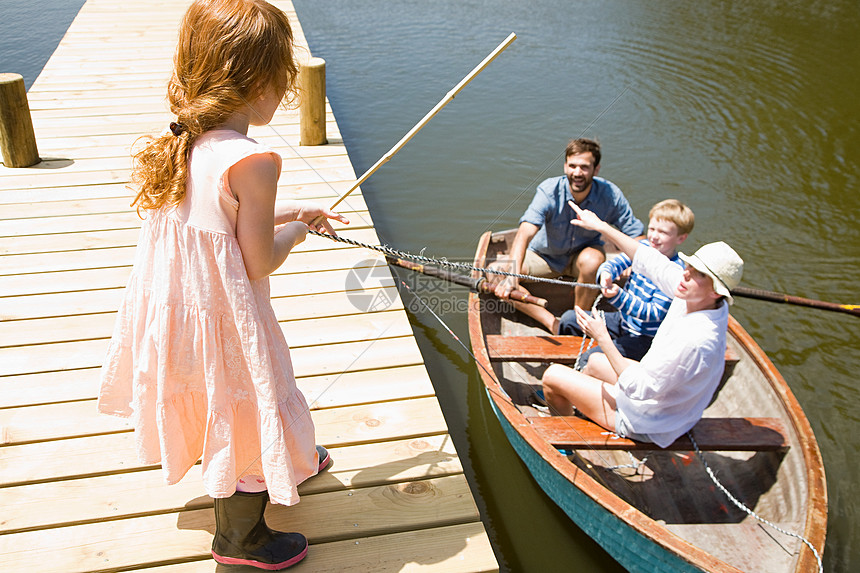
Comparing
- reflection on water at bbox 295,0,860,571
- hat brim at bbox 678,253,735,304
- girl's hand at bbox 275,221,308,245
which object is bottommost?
reflection on water at bbox 295,0,860,571

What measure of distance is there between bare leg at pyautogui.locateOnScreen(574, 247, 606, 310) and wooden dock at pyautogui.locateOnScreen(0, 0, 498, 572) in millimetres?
1367

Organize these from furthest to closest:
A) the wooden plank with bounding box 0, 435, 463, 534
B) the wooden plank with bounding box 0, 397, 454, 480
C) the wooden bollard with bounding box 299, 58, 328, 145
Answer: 1. the wooden bollard with bounding box 299, 58, 328, 145
2. the wooden plank with bounding box 0, 397, 454, 480
3. the wooden plank with bounding box 0, 435, 463, 534

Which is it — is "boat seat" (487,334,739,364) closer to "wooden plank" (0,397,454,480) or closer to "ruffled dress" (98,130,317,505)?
"wooden plank" (0,397,454,480)

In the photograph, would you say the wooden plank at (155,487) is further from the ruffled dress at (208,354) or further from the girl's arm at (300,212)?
the girl's arm at (300,212)

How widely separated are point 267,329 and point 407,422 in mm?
1124

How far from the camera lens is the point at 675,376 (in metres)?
2.88

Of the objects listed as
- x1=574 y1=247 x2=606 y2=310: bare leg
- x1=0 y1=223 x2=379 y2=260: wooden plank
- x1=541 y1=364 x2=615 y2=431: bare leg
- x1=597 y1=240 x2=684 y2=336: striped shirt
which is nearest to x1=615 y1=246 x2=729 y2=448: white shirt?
x1=541 y1=364 x2=615 y2=431: bare leg

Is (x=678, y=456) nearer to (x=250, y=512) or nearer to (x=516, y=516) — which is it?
(x=516, y=516)

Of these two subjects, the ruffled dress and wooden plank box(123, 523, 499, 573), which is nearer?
the ruffled dress

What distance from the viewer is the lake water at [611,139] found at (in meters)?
4.49

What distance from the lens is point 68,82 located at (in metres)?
6.55

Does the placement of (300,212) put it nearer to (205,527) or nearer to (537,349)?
(205,527)

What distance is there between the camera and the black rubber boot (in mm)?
2068

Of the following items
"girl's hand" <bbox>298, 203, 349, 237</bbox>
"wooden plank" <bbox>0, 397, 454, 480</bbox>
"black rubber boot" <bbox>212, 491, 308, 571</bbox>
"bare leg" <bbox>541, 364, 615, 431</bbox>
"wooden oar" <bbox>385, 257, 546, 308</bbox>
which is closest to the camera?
"black rubber boot" <bbox>212, 491, 308, 571</bbox>
